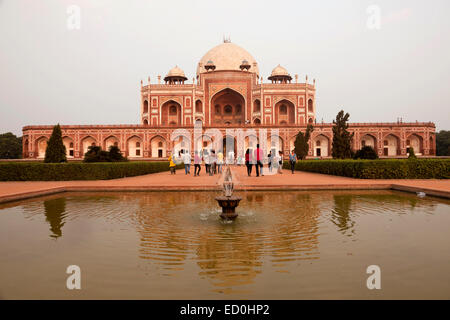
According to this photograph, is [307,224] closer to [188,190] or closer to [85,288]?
[85,288]

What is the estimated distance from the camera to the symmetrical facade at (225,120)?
32969mm

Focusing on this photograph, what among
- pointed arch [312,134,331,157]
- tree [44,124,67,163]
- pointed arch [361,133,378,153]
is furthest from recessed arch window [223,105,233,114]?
tree [44,124,67,163]

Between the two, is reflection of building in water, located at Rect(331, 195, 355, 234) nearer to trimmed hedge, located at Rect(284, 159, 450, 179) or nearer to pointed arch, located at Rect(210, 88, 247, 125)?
trimmed hedge, located at Rect(284, 159, 450, 179)

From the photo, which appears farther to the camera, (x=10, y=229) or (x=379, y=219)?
(x=379, y=219)

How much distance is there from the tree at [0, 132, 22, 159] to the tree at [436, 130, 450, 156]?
56.9 metres

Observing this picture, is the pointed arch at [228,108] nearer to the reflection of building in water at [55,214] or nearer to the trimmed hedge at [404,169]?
the trimmed hedge at [404,169]

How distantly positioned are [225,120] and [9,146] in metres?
29.1

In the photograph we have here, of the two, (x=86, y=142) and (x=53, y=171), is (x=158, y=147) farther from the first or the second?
(x=53, y=171)

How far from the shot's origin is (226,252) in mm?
3018

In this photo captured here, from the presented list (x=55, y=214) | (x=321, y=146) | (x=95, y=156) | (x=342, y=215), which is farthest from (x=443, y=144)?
(x=55, y=214)

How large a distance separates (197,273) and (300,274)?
822mm

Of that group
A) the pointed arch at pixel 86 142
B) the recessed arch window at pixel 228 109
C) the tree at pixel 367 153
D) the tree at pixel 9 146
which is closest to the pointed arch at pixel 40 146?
the pointed arch at pixel 86 142
